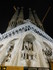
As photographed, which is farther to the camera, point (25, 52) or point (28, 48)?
point (28, 48)

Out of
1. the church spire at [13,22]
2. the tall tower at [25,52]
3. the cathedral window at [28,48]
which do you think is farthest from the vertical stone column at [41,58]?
the church spire at [13,22]

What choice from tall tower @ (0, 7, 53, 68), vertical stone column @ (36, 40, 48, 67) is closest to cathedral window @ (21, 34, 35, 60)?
tall tower @ (0, 7, 53, 68)

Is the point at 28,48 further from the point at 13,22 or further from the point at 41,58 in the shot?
the point at 13,22

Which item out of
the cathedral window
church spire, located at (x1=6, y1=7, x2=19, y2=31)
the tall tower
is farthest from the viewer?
church spire, located at (x1=6, y1=7, x2=19, y2=31)

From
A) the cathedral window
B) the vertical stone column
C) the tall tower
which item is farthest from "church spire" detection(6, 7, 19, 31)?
the vertical stone column

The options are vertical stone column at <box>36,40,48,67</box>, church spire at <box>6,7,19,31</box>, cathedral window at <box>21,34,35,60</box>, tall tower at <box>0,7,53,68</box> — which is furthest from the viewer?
church spire at <box>6,7,19,31</box>

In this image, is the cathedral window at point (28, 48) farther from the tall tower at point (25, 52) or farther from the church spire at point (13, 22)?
the church spire at point (13, 22)

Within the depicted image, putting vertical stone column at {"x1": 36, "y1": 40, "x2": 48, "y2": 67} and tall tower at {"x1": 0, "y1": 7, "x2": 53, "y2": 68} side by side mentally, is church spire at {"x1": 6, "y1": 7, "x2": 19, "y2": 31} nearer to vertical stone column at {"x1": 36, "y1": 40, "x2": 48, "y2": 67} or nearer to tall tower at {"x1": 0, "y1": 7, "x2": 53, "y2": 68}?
tall tower at {"x1": 0, "y1": 7, "x2": 53, "y2": 68}

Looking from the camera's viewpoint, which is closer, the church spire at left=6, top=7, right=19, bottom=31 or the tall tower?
the tall tower

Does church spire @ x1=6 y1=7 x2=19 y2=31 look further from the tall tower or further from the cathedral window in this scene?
the cathedral window

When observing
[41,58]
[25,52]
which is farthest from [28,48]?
[41,58]

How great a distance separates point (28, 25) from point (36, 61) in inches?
285

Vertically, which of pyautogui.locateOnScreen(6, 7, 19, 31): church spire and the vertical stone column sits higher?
pyautogui.locateOnScreen(6, 7, 19, 31): church spire

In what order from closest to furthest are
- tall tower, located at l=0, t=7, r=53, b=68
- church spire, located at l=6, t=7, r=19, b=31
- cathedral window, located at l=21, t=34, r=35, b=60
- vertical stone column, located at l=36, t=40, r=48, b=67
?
vertical stone column, located at l=36, t=40, r=48, b=67 < tall tower, located at l=0, t=7, r=53, b=68 < cathedral window, located at l=21, t=34, r=35, b=60 < church spire, located at l=6, t=7, r=19, b=31
